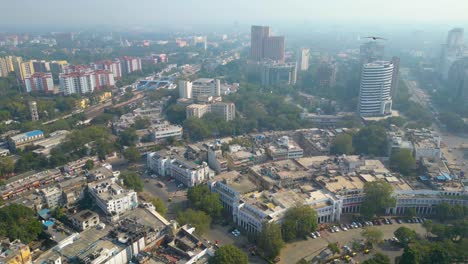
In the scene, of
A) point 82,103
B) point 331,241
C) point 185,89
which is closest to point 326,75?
point 185,89

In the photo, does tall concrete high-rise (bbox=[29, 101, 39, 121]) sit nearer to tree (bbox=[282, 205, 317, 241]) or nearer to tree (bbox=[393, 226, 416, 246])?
tree (bbox=[282, 205, 317, 241])

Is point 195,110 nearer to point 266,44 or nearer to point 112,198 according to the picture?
point 112,198

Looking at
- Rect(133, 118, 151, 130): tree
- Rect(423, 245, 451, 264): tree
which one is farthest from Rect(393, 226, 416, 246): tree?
Rect(133, 118, 151, 130): tree

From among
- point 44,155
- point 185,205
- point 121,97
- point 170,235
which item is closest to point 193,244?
point 170,235

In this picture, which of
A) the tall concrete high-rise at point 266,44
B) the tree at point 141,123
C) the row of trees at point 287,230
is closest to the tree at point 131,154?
the tree at point 141,123

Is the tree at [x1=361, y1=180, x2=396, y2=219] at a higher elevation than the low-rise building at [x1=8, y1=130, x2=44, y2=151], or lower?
higher

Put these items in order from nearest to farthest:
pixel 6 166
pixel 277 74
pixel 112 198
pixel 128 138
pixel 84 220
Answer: pixel 84 220 < pixel 112 198 < pixel 6 166 < pixel 128 138 < pixel 277 74

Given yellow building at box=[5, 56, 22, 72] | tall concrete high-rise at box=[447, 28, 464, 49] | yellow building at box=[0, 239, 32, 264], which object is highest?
tall concrete high-rise at box=[447, 28, 464, 49]

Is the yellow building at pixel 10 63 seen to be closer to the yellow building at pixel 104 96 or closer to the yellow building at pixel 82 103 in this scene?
the yellow building at pixel 104 96
